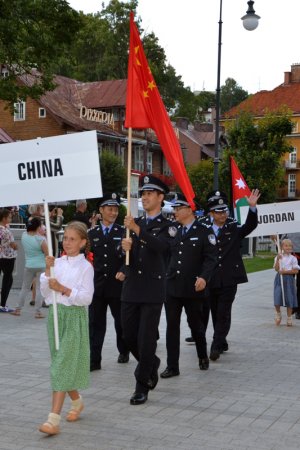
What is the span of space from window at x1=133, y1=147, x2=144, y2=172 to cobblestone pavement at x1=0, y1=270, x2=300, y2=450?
49.5 metres

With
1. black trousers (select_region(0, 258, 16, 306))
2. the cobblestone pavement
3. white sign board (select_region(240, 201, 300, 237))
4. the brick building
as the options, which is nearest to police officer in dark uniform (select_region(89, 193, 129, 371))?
the cobblestone pavement

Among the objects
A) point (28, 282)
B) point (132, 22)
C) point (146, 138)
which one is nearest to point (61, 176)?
point (132, 22)

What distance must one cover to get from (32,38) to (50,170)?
18092mm

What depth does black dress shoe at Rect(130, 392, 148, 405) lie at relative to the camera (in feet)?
23.0

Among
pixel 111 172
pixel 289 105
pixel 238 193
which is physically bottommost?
pixel 238 193

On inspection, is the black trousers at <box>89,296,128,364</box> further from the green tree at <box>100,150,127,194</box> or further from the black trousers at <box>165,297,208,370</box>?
the green tree at <box>100,150,127,194</box>

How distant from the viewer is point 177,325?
847 cm

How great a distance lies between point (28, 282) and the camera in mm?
13531

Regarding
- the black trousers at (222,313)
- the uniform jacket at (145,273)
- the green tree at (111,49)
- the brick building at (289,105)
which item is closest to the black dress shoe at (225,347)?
the black trousers at (222,313)

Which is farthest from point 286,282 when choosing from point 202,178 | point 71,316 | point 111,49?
point 111,49

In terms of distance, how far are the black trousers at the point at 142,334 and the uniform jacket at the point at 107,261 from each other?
58.3 inches

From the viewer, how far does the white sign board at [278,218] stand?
12.7 m

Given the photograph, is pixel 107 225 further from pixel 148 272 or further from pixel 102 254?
pixel 148 272

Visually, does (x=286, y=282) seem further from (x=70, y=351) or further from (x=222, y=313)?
(x=70, y=351)
